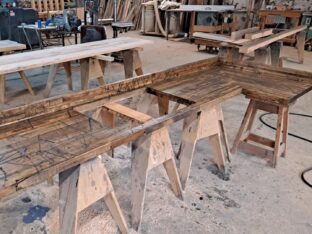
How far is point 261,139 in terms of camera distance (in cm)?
234

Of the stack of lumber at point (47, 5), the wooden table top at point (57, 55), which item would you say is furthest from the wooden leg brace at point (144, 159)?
the stack of lumber at point (47, 5)

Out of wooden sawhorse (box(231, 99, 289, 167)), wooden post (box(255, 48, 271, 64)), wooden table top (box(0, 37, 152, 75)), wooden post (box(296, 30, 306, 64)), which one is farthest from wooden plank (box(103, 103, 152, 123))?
wooden post (box(296, 30, 306, 64))

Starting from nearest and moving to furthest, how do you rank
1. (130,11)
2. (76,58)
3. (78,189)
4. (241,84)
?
(78,189)
(241,84)
(76,58)
(130,11)

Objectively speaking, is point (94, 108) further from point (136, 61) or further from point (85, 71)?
point (136, 61)

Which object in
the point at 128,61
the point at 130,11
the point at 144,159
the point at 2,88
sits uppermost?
the point at 130,11

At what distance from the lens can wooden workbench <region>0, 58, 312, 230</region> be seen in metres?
1.05

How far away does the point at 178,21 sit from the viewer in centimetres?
714

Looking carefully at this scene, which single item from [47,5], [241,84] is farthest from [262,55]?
[47,5]

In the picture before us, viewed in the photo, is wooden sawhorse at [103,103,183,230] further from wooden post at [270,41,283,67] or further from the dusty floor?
wooden post at [270,41,283,67]

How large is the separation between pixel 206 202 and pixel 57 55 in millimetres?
1949

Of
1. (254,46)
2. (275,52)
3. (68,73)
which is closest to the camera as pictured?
(254,46)

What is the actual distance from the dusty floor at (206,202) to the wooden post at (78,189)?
13.9 inches

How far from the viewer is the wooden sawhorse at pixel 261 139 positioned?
2.13m

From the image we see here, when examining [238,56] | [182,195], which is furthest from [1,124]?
[238,56]
